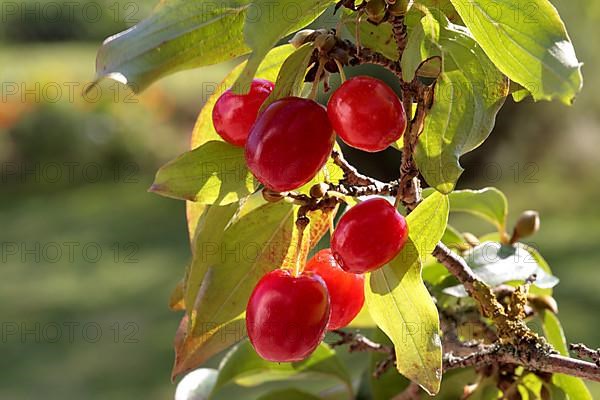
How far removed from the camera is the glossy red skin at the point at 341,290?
0.51m

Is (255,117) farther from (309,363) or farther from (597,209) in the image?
(597,209)

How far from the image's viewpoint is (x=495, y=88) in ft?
1.43

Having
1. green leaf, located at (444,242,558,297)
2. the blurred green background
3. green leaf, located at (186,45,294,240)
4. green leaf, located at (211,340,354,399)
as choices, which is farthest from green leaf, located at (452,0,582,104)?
the blurred green background

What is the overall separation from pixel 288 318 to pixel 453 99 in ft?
0.46

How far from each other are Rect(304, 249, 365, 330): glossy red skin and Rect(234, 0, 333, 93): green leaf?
0.15 m

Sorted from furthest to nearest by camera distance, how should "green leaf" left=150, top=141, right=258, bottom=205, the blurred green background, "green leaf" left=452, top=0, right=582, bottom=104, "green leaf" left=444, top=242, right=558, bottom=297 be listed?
the blurred green background < "green leaf" left=444, top=242, right=558, bottom=297 < "green leaf" left=150, top=141, right=258, bottom=205 < "green leaf" left=452, top=0, right=582, bottom=104

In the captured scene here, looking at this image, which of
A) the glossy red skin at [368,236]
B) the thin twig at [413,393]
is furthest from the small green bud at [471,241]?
the glossy red skin at [368,236]

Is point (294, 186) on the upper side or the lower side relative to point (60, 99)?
upper

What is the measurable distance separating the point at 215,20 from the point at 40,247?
351 centimetres

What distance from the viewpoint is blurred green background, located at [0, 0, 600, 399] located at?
282cm

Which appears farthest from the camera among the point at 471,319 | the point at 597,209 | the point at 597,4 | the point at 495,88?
the point at 597,209

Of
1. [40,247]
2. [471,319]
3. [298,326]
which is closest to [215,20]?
[298,326]

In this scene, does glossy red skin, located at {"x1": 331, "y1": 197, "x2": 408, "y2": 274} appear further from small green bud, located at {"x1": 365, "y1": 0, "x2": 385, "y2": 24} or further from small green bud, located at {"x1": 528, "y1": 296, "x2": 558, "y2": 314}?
small green bud, located at {"x1": 528, "y1": 296, "x2": 558, "y2": 314}

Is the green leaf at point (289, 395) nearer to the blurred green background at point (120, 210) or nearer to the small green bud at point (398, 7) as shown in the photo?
the small green bud at point (398, 7)
